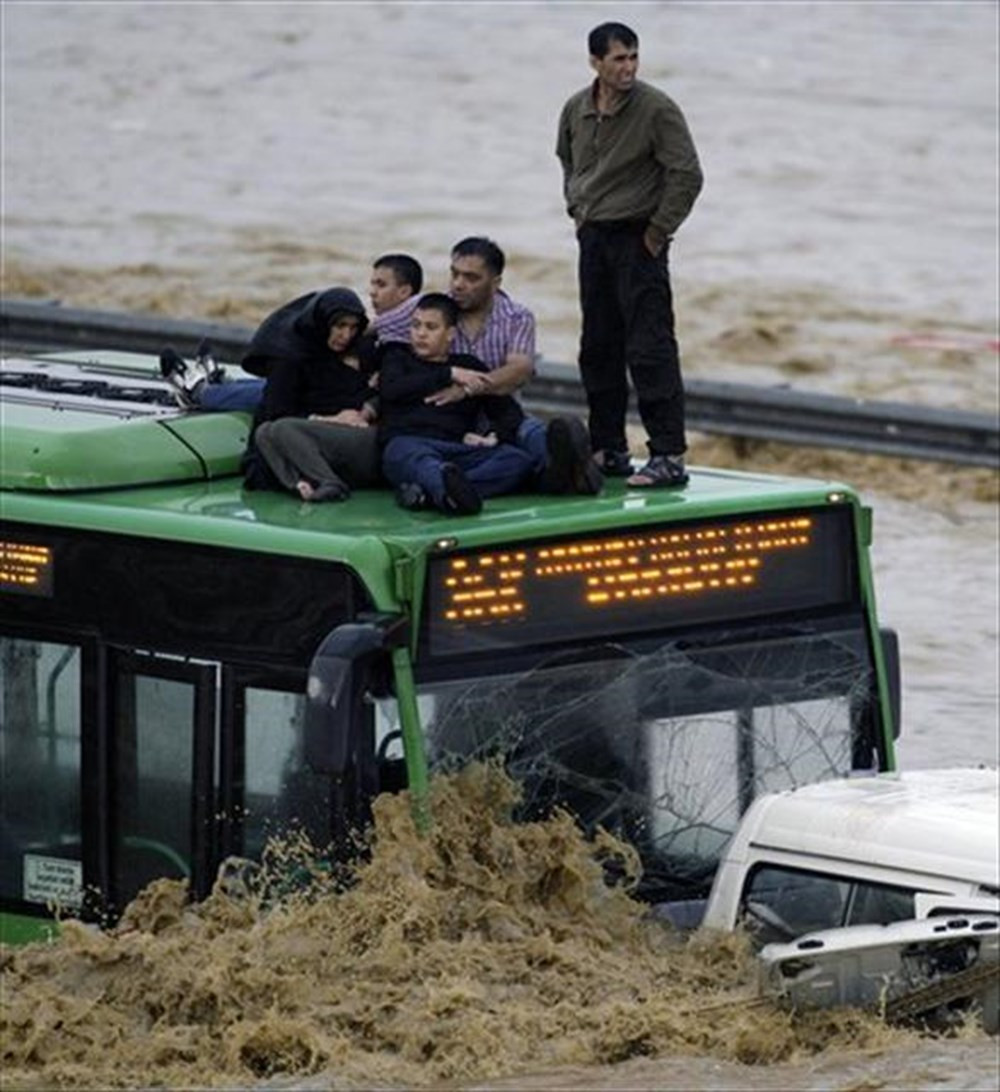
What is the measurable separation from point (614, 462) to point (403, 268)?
93cm

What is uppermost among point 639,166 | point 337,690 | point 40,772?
point 639,166

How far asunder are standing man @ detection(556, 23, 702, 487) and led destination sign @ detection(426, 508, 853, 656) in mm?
580

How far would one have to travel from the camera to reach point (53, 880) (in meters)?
11.2

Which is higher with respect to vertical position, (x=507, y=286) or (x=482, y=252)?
(x=482, y=252)

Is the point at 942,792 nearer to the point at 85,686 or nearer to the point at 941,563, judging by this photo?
the point at 85,686

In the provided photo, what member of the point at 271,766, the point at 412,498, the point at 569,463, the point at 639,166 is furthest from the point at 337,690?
the point at 639,166

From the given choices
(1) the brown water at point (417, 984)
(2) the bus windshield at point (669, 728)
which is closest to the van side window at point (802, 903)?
(1) the brown water at point (417, 984)

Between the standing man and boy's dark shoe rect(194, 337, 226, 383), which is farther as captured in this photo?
boy's dark shoe rect(194, 337, 226, 383)

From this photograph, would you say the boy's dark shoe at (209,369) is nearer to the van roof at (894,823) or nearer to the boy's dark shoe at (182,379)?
the boy's dark shoe at (182,379)

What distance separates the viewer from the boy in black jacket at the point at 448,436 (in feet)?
36.5

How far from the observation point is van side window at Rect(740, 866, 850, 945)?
1051 centimetres

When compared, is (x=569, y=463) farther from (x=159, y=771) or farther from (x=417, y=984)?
(x=417, y=984)

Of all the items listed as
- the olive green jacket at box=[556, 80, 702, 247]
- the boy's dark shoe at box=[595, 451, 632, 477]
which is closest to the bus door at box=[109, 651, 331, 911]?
the boy's dark shoe at box=[595, 451, 632, 477]

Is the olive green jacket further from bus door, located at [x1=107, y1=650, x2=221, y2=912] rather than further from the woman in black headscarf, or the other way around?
bus door, located at [x1=107, y1=650, x2=221, y2=912]
